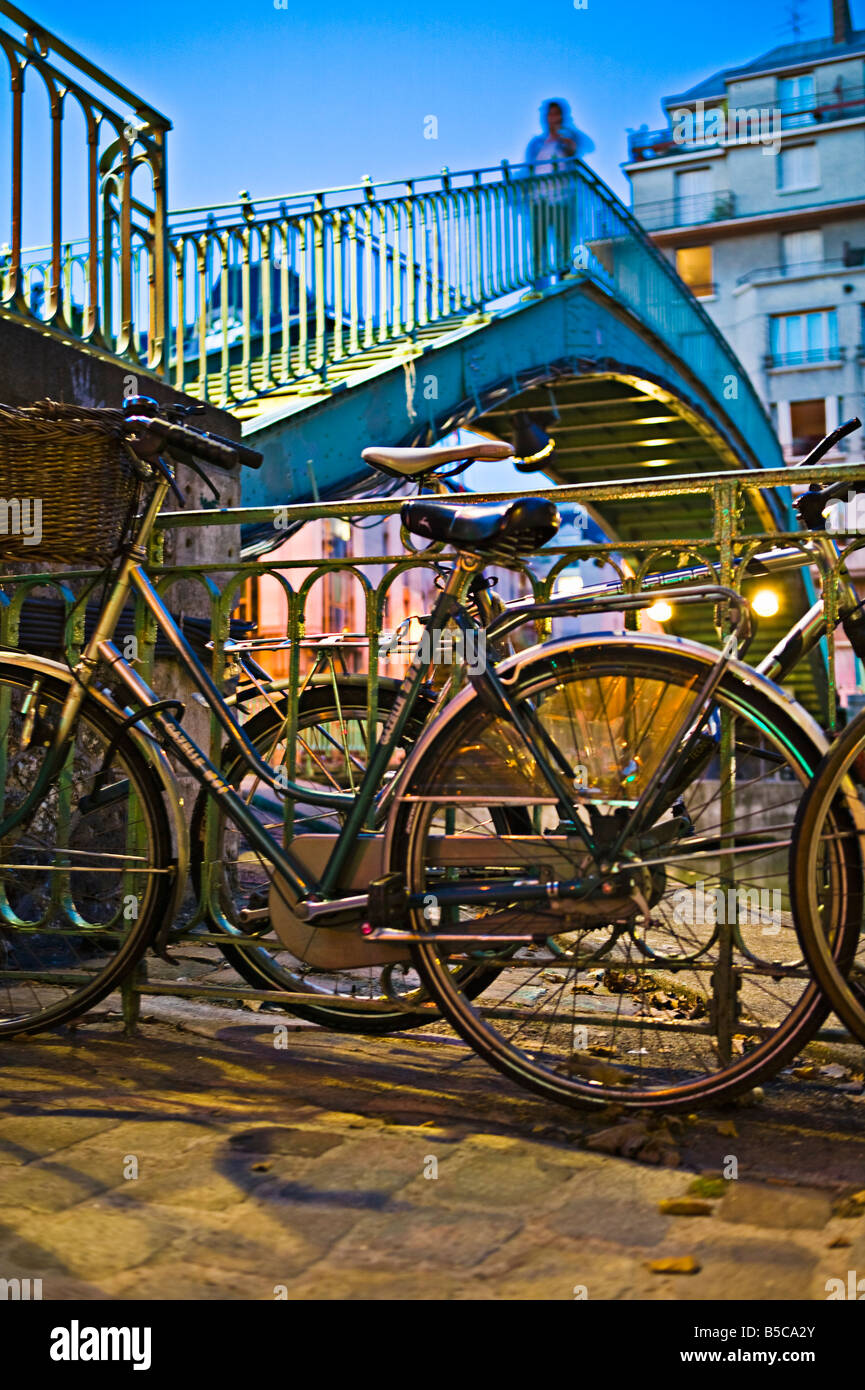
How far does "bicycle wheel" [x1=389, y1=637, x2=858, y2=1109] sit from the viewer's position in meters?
2.67

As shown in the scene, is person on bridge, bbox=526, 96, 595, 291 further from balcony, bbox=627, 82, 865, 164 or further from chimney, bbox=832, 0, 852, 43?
chimney, bbox=832, 0, 852, 43

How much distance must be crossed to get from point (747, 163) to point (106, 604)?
52.6 meters

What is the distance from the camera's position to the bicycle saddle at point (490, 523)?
9.14 ft

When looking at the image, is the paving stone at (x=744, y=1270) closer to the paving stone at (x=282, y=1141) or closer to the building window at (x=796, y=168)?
the paving stone at (x=282, y=1141)

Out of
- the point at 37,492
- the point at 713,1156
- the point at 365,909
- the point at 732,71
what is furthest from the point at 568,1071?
the point at 732,71

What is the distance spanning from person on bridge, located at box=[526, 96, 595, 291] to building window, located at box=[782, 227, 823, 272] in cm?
3565

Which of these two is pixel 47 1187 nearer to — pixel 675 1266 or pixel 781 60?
pixel 675 1266

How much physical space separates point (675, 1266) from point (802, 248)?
168 feet

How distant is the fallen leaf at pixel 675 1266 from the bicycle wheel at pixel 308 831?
1.15 m

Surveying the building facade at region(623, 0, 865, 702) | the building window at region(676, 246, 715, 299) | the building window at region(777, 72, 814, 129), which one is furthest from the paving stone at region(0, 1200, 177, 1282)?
the building window at region(777, 72, 814, 129)

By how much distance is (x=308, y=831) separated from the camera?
3551 millimetres

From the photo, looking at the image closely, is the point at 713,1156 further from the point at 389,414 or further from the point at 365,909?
the point at 389,414

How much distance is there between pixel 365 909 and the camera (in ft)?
9.64

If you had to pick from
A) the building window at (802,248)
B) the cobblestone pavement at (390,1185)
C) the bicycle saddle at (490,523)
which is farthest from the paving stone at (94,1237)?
the building window at (802,248)
